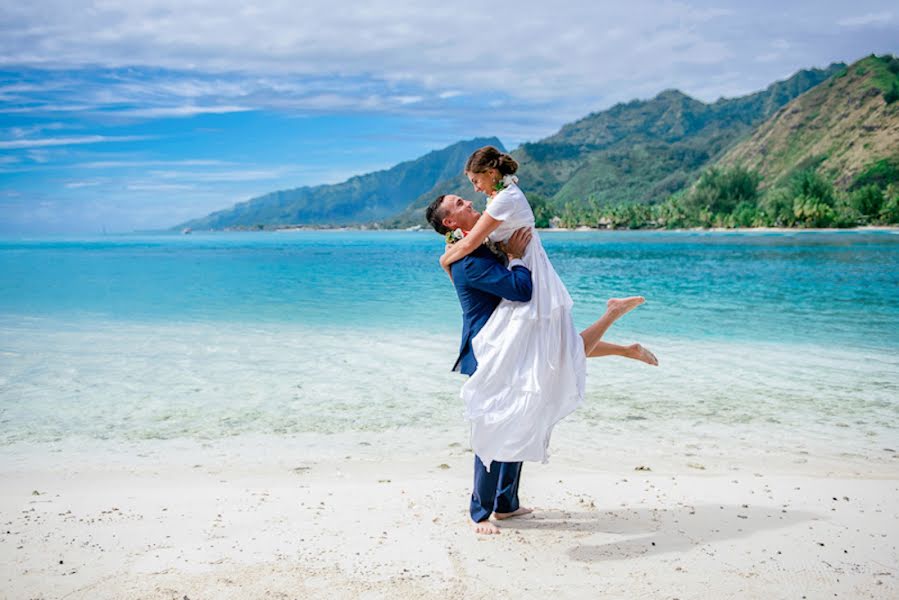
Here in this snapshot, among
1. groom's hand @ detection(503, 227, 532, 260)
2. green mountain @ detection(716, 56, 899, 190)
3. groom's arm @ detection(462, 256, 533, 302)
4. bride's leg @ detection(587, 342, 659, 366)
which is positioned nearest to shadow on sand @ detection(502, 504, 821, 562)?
bride's leg @ detection(587, 342, 659, 366)

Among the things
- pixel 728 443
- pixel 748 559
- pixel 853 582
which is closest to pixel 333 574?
pixel 748 559

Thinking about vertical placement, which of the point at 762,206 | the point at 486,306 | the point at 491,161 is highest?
the point at 762,206

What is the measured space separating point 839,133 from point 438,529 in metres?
186

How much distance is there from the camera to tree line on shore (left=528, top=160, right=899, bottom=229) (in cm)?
11350

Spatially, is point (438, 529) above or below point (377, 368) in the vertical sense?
above

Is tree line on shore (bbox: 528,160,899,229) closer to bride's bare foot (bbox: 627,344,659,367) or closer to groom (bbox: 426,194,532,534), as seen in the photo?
bride's bare foot (bbox: 627,344,659,367)

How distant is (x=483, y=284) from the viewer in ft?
12.8

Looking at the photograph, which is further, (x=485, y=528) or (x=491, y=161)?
(x=485, y=528)

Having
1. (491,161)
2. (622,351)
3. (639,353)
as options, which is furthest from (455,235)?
(639,353)

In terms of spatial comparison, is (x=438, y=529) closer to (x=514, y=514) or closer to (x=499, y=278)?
(x=514, y=514)

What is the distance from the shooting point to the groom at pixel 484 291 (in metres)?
3.87

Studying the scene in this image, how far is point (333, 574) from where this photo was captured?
12.1ft

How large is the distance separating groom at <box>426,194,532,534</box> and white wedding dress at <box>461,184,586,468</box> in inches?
3.3

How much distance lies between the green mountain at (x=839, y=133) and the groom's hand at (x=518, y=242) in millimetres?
150791
